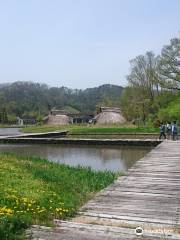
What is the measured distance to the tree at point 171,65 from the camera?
47844 mm

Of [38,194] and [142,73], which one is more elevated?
[142,73]

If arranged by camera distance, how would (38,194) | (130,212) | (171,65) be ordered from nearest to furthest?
(130,212), (38,194), (171,65)

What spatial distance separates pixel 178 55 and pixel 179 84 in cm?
335

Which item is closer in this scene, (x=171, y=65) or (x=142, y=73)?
(x=171, y=65)

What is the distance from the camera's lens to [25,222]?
20.7ft

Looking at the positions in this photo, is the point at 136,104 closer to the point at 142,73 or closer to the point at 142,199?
the point at 142,73

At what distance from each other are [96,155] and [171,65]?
82.7 feet

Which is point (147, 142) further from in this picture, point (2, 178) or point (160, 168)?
point (2, 178)

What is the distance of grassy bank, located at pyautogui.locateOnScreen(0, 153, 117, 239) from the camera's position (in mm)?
6302

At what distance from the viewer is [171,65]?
47.9 m

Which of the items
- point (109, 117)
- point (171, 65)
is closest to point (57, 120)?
point (109, 117)

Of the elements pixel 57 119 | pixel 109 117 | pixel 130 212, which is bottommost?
pixel 130 212

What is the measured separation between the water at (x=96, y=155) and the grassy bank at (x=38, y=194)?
6.69 meters

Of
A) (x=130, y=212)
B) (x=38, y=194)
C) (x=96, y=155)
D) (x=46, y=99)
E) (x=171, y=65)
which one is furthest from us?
(x=46, y=99)
